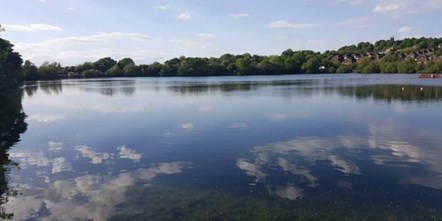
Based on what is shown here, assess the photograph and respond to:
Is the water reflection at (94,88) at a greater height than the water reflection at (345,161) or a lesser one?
greater

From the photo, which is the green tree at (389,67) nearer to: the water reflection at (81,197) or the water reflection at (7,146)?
the water reflection at (7,146)

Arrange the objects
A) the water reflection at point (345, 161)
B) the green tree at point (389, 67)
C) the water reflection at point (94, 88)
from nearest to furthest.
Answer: the water reflection at point (345, 161)
the water reflection at point (94, 88)
the green tree at point (389, 67)

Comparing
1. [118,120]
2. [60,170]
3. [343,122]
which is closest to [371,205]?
[60,170]

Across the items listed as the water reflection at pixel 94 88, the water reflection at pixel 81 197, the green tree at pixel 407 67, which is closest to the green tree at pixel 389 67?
the green tree at pixel 407 67

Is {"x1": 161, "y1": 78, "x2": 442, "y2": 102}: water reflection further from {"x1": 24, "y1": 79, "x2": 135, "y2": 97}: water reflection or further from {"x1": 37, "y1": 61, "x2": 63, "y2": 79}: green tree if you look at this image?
{"x1": 37, "y1": 61, "x2": 63, "y2": 79}: green tree

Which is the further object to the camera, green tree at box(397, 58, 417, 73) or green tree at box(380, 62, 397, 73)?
green tree at box(380, 62, 397, 73)

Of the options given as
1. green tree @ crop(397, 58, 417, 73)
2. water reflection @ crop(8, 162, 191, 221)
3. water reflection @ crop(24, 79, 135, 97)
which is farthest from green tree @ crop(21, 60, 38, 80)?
water reflection @ crop(8, 162, 191, 221)

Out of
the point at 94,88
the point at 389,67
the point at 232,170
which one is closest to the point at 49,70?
the point at 94,88

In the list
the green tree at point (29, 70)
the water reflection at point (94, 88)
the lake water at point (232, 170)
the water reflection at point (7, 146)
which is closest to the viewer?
the lake water at point (232, 170)

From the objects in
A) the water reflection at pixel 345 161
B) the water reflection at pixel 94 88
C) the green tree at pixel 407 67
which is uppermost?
the green tree at pixel 407 67

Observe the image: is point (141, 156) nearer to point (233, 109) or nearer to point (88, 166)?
point (88, 166)

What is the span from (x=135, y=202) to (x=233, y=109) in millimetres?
31510

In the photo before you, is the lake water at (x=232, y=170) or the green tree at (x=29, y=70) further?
the green tree at (x=29, y=70)

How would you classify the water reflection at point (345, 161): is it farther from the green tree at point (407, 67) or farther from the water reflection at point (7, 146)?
the green tree at point (407, 67)
